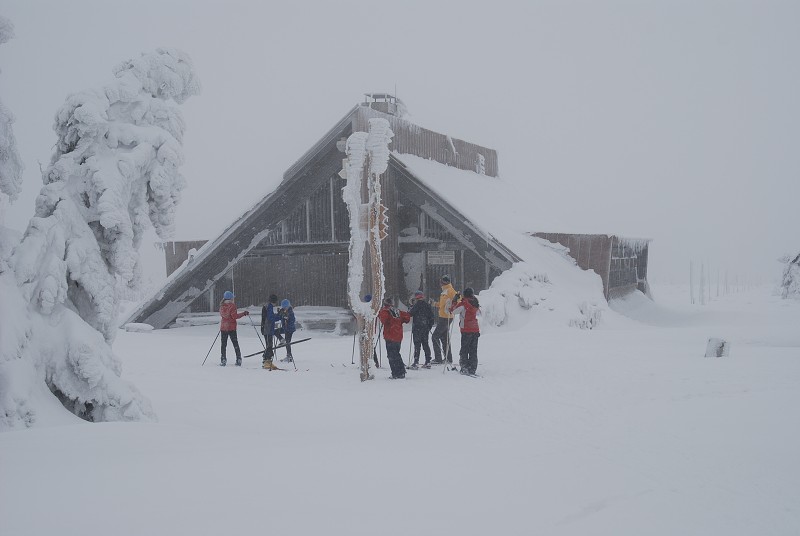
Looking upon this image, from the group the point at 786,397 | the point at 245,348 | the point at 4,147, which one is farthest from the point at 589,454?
the point at 245,348

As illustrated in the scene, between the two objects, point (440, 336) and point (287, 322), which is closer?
point (440, 336)

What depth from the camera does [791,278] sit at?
2758 centimetres

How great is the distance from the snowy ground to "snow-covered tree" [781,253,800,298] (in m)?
16.9

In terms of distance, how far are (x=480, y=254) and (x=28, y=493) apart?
56.3 ft

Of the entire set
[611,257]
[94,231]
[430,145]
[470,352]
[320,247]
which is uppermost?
[430,145]

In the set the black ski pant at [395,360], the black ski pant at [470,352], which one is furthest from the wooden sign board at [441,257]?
the black ski pant at [395,360]

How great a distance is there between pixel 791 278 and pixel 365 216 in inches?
858

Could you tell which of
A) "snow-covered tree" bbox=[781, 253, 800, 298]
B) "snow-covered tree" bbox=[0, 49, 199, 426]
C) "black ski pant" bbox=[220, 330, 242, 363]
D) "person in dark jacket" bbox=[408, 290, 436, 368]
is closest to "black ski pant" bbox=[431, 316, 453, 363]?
"person in dark jacket" bbox=[408, 290, 436, 368]

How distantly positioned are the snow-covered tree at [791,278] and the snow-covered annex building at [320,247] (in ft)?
30.4

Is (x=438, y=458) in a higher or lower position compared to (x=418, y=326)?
lower

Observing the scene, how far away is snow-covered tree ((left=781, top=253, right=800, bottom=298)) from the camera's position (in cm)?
2681

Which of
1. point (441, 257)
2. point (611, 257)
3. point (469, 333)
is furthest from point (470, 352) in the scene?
point (611, 257)

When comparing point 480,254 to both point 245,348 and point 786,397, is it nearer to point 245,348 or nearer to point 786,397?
point 245,348

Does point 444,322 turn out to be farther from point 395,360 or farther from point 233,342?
point 233,342
